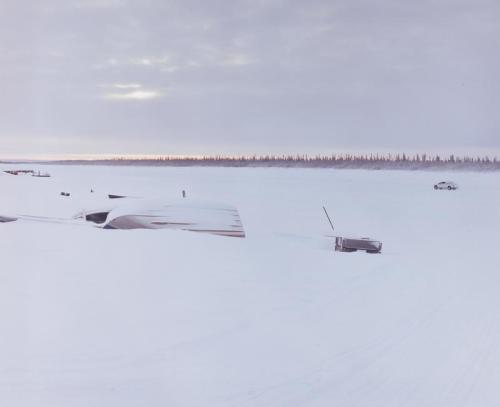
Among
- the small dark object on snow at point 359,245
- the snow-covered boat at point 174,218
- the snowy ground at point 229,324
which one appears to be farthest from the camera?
the small dark object on snow at point 359,245

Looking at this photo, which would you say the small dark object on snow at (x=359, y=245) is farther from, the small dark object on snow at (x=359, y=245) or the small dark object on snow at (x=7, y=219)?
the small dark object on snow at (x=7, y=219)

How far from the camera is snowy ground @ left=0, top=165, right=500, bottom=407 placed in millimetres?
4637

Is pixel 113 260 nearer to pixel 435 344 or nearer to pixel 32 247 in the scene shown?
pixel 32 247

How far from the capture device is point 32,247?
800cm

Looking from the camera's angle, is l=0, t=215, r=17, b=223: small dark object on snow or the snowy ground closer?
the snowy ground

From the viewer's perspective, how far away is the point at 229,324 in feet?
20.1

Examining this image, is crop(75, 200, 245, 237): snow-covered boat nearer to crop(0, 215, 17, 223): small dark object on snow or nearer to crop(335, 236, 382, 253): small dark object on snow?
crop(0, 215, 17, 223): small dark object on snow

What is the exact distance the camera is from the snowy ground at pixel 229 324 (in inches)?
183

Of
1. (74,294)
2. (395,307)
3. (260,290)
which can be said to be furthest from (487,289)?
(74,294)

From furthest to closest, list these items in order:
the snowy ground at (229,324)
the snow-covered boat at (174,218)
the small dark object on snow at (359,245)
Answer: the small dark object on snow at (359,245), the snow-covered boat at (174,218), the snowy ground at (229,324)

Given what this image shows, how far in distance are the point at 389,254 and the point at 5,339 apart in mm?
9392

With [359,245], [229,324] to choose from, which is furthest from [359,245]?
[229,324]

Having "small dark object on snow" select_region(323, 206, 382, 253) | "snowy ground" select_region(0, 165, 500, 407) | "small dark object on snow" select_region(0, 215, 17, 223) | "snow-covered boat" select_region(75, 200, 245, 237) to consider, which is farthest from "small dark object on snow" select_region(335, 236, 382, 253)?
"small dark object on snow" select_region(0, 215, 17, 223)

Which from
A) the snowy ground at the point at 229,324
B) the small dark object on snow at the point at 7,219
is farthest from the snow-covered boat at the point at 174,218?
the small dark object on snow at the point at 7,219
